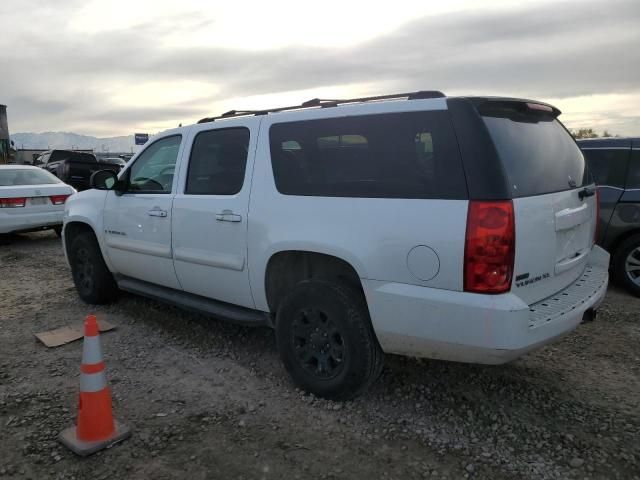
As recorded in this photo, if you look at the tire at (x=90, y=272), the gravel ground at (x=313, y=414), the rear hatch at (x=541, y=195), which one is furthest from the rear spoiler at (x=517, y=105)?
the tire at (x=90, y=272)

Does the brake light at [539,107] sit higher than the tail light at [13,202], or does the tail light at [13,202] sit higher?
the brake light at [539,107]

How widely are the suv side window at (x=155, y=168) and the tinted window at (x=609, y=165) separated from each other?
4.38 m

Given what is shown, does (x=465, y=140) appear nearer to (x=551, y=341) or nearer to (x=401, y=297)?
(x=401, y=297)

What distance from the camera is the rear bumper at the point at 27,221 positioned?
9016 millimetres


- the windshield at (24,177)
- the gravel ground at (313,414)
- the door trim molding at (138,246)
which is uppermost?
the windshield at (24,177)

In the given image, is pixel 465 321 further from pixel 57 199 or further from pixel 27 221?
pixel 57 199

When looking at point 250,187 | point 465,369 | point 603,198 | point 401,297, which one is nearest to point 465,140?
point 401,297

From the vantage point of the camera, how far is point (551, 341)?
2859mm

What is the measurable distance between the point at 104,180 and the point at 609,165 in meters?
5.37

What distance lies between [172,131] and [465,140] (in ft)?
8.99

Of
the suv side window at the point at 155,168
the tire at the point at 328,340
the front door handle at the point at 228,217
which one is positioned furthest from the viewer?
the suv side window at the point at 155,168

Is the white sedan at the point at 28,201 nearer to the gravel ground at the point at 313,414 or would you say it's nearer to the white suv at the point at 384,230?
the gravel ground at the point at 313,414

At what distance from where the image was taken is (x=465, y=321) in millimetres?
2676

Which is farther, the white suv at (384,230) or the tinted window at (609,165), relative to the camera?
the tinted window at (609,165)
